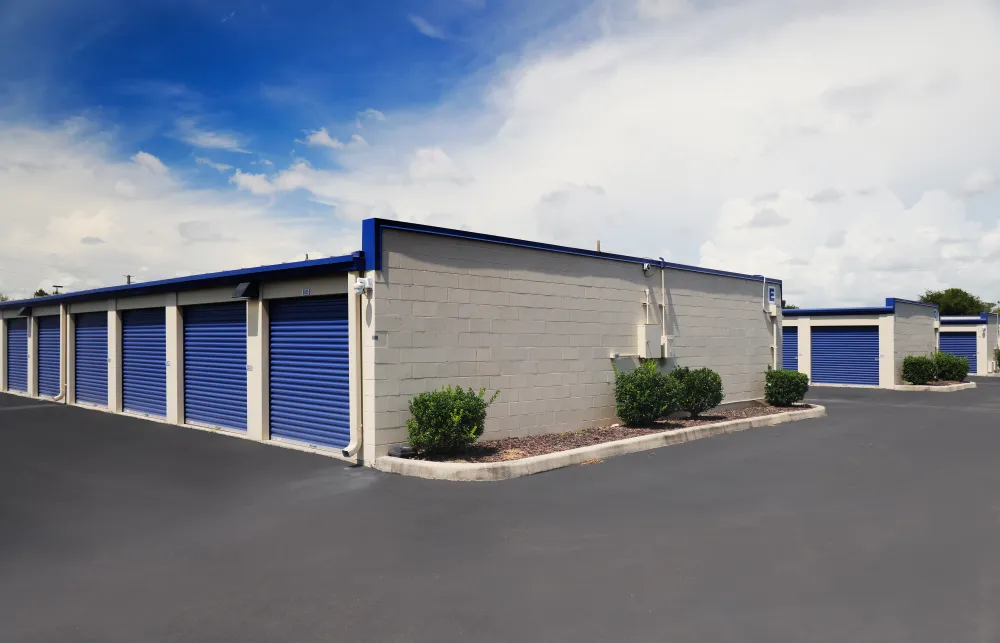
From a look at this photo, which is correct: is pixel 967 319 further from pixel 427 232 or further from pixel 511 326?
pixel 427 232

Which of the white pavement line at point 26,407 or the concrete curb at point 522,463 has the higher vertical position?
the concrete curb at point 522,463

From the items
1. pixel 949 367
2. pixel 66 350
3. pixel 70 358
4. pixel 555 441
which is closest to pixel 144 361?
pixel 70 358

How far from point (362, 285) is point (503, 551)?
5388 millimetres

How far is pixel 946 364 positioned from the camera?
2919 cm

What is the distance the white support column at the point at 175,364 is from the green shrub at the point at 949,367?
29568mm

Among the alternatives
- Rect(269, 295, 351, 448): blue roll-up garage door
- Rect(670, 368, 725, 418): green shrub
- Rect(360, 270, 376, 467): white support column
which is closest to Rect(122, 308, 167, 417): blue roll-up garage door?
Rect(269, 295, 351, 448): blue roll-up garage door

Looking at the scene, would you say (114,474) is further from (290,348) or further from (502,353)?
(502,353)

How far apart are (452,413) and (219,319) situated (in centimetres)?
730

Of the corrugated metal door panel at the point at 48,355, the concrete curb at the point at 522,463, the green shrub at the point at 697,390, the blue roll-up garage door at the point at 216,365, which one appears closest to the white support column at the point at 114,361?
the blue roll-up garage door at the point at 216,365

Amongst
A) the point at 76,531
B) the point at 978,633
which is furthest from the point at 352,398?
the point at 978,633

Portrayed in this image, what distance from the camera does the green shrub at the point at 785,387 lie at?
18484mm

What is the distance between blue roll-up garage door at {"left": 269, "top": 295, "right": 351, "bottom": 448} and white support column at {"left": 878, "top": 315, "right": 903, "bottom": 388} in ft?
83.6

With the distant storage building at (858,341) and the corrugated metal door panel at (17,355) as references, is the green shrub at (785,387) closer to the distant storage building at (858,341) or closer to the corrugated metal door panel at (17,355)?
the distant storage building at (858,341)

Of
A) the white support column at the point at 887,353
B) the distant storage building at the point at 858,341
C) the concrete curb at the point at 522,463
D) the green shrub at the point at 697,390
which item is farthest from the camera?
the distant storage building at the point at 858,341
